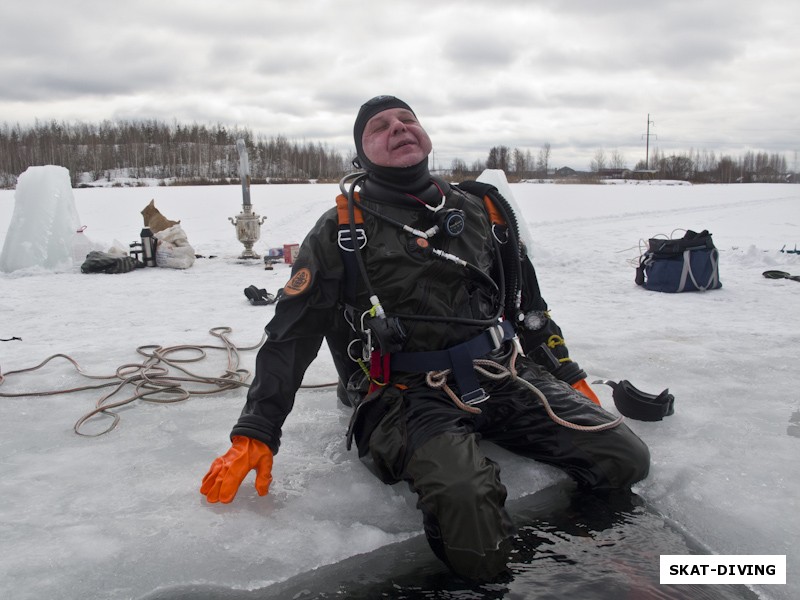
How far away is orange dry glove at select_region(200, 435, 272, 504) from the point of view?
6.73 ft

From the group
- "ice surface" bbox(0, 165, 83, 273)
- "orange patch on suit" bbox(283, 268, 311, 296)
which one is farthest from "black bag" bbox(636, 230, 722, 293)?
"ice surface" bbox(0, 165, 83, 273)

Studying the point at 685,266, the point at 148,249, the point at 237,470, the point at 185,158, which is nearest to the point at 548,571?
the point at 237,470

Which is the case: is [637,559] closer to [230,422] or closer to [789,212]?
[230,422]

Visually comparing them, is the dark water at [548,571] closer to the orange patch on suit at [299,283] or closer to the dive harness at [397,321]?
the dive harness at [397,321]

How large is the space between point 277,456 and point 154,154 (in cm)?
7404

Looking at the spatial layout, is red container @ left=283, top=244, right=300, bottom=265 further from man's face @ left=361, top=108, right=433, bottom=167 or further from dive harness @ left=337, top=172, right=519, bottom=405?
dive harness @ left=337, top=172, right=519, bottom=405

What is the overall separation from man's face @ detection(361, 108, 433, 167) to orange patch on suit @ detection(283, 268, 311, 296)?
1.76 ft

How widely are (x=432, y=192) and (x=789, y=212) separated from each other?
16.8 meters

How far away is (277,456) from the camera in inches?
97.9

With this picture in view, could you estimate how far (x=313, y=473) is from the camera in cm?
234

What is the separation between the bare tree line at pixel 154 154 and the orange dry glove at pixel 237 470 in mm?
59403

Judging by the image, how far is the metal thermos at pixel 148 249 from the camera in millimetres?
7539

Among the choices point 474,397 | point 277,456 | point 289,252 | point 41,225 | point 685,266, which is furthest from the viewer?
point 289,252

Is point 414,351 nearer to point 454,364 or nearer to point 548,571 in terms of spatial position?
point 454,364
